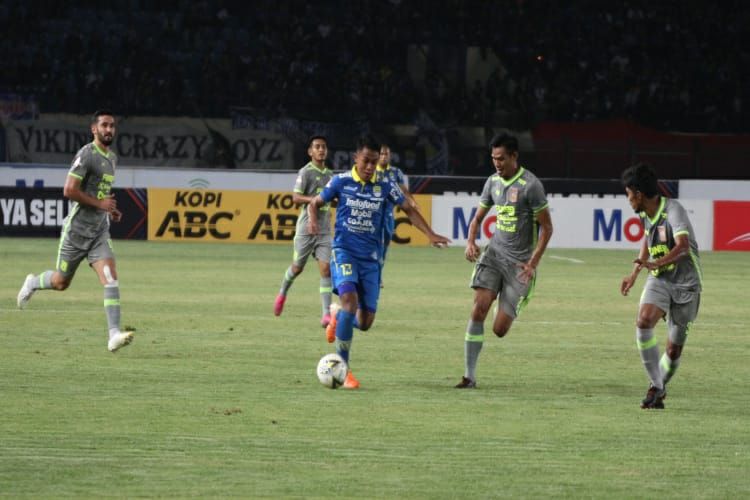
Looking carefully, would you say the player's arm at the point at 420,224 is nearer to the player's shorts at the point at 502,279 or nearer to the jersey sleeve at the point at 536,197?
the player's shorts at the point at 502,279

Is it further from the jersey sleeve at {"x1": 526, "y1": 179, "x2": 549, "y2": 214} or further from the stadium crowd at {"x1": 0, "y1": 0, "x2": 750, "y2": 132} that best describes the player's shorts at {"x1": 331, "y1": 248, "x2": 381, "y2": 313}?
the stadium crowd at {"x1": 0, "y1": 0, "x2": 750, "y2": 132}

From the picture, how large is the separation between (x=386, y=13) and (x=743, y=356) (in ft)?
93.7

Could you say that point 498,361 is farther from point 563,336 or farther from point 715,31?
point 715,31

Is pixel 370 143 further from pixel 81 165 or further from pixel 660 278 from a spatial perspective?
pixel 81 165

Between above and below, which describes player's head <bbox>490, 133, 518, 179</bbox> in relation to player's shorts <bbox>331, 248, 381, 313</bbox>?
above

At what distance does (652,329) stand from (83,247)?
5.84m

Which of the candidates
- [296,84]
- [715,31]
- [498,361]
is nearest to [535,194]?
[498,361]

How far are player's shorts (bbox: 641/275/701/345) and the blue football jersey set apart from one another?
7.77 ft

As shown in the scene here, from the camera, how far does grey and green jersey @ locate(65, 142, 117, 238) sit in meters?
13.1

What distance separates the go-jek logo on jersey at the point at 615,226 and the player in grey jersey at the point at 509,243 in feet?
66.9

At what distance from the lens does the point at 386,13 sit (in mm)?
41156

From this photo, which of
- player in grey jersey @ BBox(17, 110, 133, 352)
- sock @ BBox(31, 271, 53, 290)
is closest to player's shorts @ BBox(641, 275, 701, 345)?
player in grey jersey @ BBox(17, 110, 133, 352)

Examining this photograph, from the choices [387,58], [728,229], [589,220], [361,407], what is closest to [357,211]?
[361,407]

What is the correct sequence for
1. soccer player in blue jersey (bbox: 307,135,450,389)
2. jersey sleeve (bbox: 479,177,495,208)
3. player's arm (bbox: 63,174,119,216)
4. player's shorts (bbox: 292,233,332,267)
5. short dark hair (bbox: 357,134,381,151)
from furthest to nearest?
player's shorts (bbox: 292,233,332,267) → player's arm (bbox: 63,174,119,216) → jersey sleeve (bbox: 479,177,495,208) → soccer player in blue jersey (bbox: 307,135,450,389) → short dark hair (bbox: 357,134,381,151)
